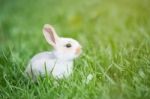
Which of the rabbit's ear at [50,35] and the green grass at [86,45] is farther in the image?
the rabbit's ear at [50,35]

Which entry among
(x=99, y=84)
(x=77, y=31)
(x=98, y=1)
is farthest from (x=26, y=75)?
(x=98, y=1)

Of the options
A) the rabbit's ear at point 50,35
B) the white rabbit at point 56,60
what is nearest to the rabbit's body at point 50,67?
the white rabbit at point 56,60

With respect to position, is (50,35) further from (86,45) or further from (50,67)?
(86,45)

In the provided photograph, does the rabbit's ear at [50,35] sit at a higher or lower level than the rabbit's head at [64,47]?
higher

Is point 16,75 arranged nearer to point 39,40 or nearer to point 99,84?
point 99,84

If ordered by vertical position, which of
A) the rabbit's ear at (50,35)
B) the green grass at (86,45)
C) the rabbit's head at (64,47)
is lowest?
the green grass at (86,45)

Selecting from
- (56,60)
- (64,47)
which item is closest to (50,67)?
(56,60)

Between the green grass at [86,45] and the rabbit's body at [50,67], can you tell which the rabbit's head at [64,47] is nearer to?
the rabbit's body at [50,67]
